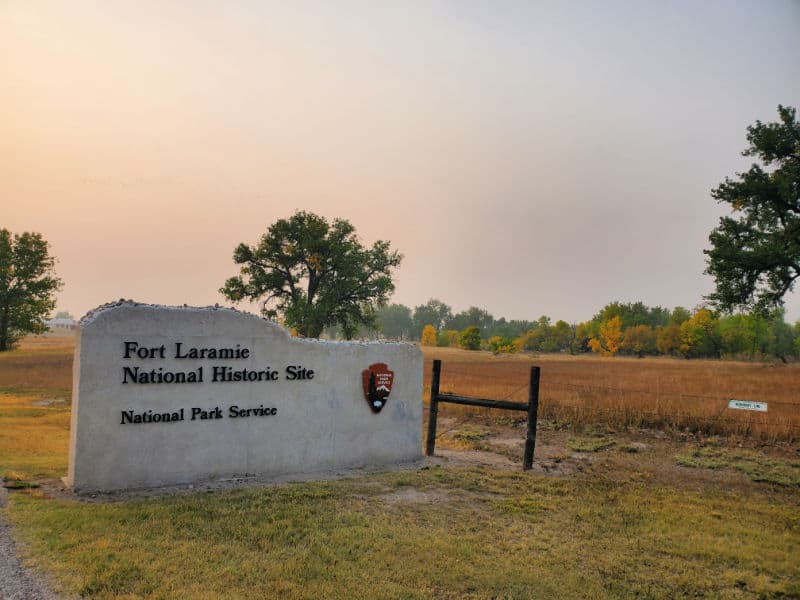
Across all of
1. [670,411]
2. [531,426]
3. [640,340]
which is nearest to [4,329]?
[531,426]

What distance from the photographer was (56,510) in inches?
273

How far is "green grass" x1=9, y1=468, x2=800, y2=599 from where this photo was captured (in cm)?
535

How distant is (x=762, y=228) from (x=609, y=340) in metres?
64.8

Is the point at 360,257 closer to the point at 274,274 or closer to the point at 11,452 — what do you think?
the point at 274,274

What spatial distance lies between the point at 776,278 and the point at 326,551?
2390 cm

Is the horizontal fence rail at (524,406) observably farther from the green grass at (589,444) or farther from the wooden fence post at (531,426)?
the green grass at (589,444)

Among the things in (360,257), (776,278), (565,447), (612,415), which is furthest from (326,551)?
(360,257)

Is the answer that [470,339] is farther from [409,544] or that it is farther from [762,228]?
[409,544]

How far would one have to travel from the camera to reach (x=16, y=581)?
509 centimetres

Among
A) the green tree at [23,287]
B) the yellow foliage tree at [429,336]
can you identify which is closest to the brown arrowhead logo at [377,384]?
the green tree at [23,287]

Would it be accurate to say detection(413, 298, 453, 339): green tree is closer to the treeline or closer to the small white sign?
the treeline

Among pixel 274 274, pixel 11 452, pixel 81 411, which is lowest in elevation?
pixel 11 452

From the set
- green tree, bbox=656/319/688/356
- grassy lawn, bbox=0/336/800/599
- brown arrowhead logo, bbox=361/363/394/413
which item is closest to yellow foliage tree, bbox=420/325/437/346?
green tree, bbox=656/319/688/356

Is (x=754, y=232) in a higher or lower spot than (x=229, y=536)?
higher
